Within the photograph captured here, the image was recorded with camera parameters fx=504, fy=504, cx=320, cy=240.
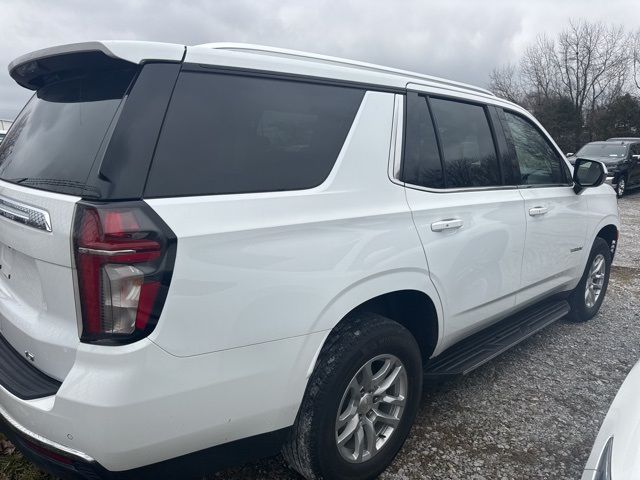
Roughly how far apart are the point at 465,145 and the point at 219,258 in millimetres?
1828

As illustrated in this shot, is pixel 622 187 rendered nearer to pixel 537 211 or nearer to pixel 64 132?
pixel 537 211

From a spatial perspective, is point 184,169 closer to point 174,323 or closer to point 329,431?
point 174,323

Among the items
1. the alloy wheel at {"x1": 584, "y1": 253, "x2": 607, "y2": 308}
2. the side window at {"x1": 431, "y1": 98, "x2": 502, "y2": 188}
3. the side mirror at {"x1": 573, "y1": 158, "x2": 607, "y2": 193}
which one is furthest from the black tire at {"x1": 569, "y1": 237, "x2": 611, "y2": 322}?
the side window at {"x1": 431, "y1": 98, "x2": 502, "y2": 188}

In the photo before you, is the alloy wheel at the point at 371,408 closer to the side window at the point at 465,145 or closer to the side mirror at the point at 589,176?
the side window at the point at 465,145

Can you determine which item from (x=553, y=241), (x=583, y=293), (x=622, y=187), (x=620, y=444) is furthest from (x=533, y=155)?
(x=622, y=187)

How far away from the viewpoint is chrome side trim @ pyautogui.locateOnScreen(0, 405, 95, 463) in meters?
1.61

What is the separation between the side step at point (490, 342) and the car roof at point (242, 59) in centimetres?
151

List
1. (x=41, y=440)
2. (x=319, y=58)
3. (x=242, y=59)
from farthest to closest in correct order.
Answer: (x=319, y=58)
(x=242, y=59)
(x=41, y=440)

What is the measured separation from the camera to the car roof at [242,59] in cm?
169

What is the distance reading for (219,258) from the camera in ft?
5.53

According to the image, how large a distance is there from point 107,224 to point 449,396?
2.49 meters

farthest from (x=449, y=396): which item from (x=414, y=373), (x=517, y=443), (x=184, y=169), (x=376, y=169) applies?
(x=184, y=169)

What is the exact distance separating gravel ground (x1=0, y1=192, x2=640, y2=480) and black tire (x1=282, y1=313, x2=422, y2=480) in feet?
1.11

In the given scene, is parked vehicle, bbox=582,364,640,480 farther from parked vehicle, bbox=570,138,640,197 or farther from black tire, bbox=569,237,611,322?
parked vehicle, bbox=570,138,640,197
